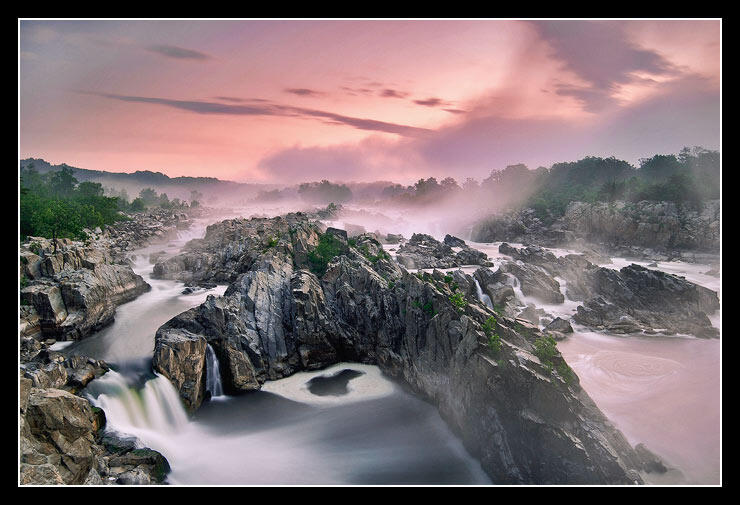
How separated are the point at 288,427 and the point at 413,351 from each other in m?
4.17

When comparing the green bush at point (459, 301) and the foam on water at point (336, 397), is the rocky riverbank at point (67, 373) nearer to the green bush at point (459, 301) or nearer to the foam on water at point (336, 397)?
the foam on water at point (336, 397)

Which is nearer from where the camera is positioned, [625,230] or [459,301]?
[459,301]

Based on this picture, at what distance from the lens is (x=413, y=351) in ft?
39.0

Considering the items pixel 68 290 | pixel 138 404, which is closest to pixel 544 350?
pixel 138 404

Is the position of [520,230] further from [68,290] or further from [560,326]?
[68,290]

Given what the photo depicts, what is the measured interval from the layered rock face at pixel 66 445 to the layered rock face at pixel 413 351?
2382 millimetres

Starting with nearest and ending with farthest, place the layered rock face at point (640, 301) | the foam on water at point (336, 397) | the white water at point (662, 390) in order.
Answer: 1. the white water at point (662, 390)
2. the foam on water at point (336, 397)
3. the layered rock face at point (640, 301)

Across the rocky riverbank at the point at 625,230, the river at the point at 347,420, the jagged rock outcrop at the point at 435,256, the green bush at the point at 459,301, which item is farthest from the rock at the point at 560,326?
the rocky riverbank at the point at 625,230

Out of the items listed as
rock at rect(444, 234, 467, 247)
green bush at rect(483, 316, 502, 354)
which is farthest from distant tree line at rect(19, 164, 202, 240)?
rock at rect(444, 234, 467, 247)

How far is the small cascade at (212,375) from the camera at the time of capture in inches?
447

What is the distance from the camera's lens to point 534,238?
35750mm
